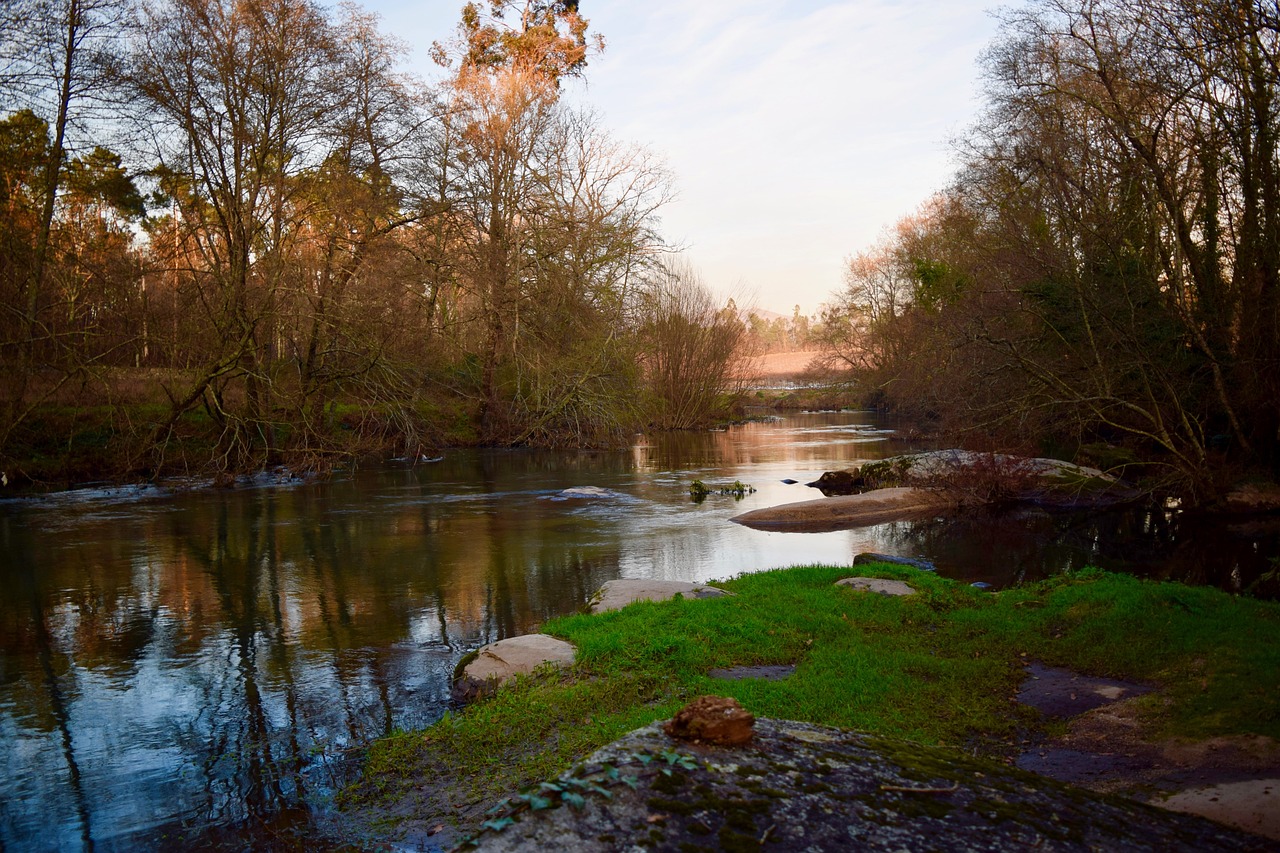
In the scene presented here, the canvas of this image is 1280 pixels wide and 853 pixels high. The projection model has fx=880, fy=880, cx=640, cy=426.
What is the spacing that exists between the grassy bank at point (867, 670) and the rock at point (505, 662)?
0.28 m

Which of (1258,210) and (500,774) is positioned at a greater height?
(1258,210)

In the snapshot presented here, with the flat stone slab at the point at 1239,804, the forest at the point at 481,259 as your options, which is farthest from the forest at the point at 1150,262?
the flat stone slab at the point at 1239,804

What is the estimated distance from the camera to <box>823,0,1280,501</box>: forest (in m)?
17.2

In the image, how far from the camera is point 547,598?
12.3 metres

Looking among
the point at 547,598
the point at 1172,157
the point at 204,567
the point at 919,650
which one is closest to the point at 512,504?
the point at 204,567

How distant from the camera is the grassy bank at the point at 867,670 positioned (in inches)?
242

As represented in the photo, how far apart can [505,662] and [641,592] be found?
9.02 feet

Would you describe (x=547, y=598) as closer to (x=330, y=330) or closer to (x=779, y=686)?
(x=779, y=686)

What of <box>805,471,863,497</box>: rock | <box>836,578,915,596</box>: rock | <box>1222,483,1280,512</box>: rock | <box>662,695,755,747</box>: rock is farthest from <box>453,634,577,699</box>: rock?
<box>1222,483,1280,512</box>: rock

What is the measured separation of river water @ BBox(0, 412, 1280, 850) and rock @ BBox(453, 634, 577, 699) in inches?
12.8

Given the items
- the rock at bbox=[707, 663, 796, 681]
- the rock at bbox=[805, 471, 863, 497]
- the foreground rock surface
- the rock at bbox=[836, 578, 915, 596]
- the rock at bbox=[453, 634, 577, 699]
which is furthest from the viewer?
the rock at bbox=[805, 471, 863, 497]

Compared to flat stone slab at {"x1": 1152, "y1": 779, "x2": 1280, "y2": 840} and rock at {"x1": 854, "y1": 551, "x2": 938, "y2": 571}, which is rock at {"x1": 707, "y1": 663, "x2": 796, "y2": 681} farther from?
rock at {"x1": 854, "y1": 551, "x2": 938, "y2": 571}

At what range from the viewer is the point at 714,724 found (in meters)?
4.05

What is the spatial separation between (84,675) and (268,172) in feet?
68.2
